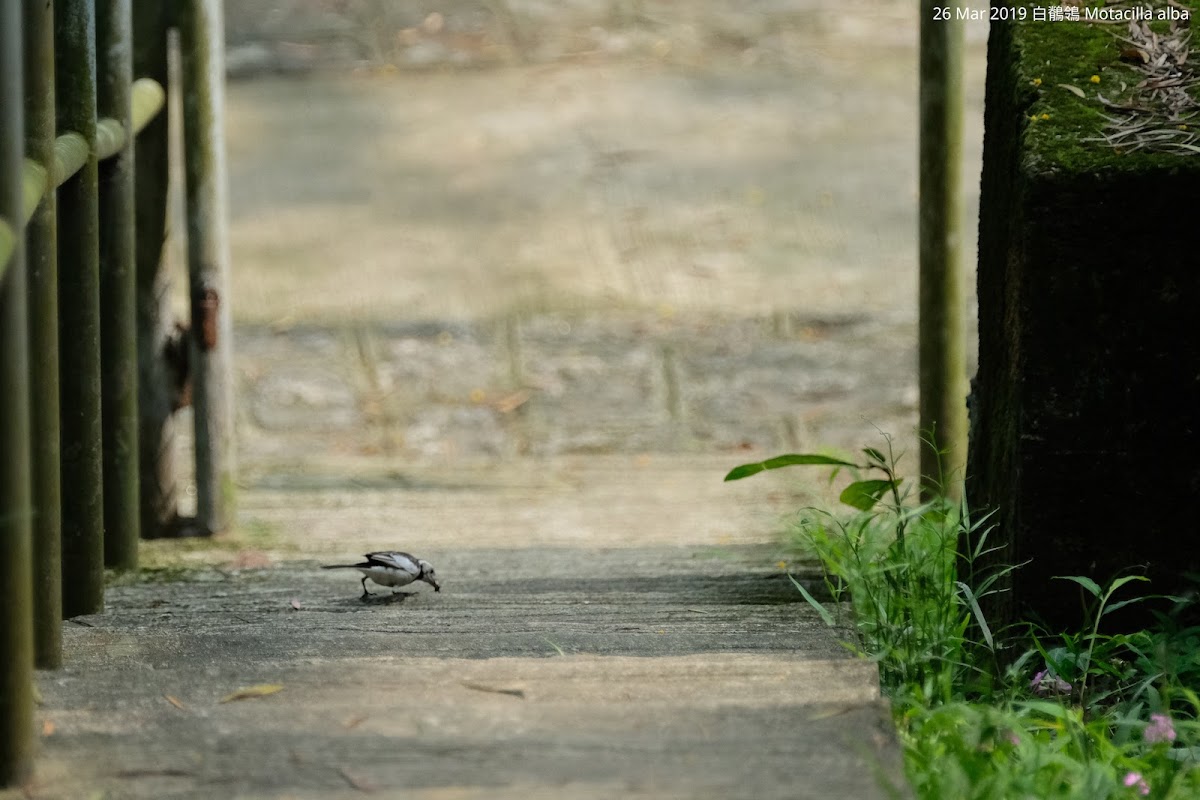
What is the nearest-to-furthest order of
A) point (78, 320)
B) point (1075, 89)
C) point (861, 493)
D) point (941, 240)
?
point (1075, 89)
point (78, 320)
point (861, 493)
point (941, 240)

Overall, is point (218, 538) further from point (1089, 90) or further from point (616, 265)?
point (616, 265)

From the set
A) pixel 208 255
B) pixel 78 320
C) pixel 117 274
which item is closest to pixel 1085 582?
pixel 78 320

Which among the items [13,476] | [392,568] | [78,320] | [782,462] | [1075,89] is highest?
[1075,89]

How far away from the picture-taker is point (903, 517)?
289 cm

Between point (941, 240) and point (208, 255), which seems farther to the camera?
point (208, 255)

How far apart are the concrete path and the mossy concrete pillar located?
1.37ft

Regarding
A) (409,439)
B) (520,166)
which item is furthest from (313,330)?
(520,166)

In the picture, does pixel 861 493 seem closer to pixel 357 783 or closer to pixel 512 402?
pixel 357 783

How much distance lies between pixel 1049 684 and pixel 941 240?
1.76 meters

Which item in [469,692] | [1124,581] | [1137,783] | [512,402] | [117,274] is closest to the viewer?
[1137,783]

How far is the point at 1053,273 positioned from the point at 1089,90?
1.34 feet

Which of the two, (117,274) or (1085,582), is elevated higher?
(117,274)

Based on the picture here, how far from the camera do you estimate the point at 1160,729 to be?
2.18m

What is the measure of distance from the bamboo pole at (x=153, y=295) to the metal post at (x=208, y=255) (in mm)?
66
